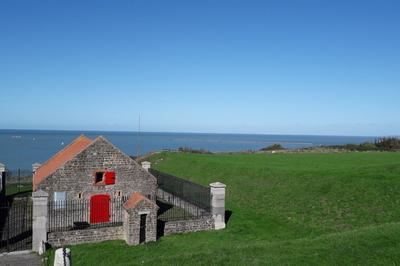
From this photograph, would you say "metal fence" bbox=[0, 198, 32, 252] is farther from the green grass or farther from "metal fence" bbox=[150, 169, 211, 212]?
"metal fence" bbox=[150, 169, 211, 212]

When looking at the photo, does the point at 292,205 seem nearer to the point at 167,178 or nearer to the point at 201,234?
the point at 201,234

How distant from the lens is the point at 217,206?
23.4m

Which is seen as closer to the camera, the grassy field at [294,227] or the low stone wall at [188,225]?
the grassy field at [294,227]

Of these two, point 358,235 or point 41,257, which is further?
point 41,257

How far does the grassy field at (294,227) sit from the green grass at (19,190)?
58.3 ft

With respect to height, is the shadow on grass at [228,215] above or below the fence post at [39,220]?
below

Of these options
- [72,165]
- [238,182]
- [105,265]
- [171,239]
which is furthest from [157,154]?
[105,265]

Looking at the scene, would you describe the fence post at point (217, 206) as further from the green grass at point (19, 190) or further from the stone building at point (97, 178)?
the green grass at point (19, 190)

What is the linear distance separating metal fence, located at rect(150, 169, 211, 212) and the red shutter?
18.0ft

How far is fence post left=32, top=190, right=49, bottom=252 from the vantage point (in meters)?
19.2

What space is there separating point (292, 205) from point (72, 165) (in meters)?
13.7

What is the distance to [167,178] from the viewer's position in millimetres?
35406

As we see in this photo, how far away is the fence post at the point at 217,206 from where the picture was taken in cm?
2344

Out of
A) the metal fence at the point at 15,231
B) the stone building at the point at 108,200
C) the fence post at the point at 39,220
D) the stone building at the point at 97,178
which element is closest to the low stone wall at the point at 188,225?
the stone building at the point at 108,200
